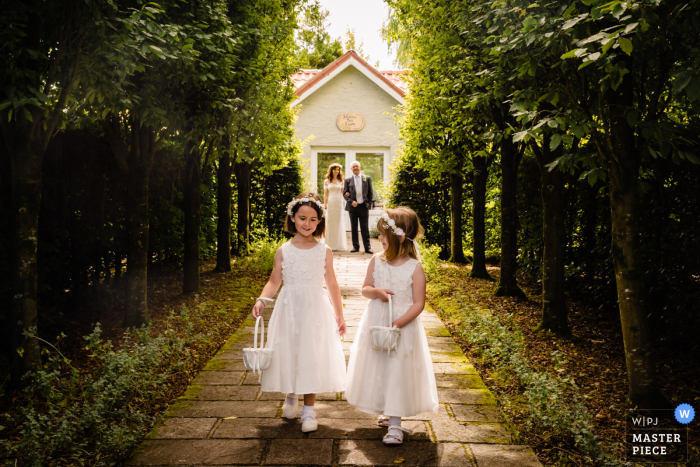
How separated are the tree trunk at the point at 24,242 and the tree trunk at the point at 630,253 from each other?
4560 mm

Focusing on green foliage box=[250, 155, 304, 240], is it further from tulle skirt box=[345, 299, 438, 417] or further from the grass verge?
tulle skirt box=[345, 299, 438, 417]

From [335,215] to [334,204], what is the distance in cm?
27

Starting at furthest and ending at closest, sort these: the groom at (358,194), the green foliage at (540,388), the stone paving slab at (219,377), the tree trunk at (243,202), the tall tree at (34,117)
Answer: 1. the groom at (358,194)
2. the tree trunk at (243,202)
3. the stone paving slab at (219,377)
4. the tall tree at (34,117)
5. the green foliage at (540,388)

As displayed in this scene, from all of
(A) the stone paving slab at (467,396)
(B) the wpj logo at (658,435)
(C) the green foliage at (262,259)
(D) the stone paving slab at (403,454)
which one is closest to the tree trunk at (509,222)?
(A) the stone paving slab at (467,396)

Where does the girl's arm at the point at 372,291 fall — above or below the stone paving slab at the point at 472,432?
above

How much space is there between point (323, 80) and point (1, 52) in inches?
637

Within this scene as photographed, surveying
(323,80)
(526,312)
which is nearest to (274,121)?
(526,312)

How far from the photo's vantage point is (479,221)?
995 cm

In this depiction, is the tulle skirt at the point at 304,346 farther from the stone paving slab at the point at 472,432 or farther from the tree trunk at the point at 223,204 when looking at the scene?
the tree trunk at the point at 223,204

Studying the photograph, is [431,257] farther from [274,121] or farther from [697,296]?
[697,296]

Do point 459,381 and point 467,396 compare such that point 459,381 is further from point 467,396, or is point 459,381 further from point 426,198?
point 426,198

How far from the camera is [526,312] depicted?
721 centimetres

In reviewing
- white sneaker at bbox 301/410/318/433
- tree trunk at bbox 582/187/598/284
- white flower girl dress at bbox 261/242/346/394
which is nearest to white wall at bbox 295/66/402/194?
tree trunk at bbox 582/187/598/284

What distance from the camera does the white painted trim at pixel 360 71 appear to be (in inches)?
762
